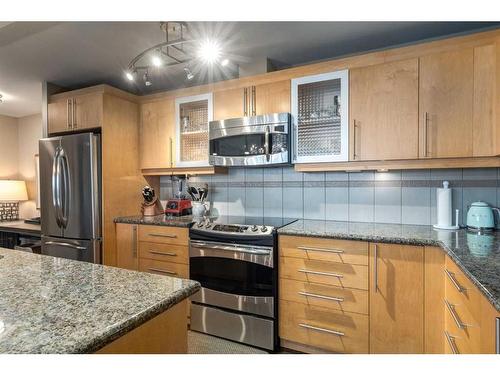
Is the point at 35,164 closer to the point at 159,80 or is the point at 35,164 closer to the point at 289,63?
the point at 159,80

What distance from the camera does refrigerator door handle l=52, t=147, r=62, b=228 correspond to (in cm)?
275

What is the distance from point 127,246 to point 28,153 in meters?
2.97

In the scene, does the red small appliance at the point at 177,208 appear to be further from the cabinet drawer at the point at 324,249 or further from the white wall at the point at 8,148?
the white wall at the point at 8,148

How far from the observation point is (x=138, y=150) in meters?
3.04

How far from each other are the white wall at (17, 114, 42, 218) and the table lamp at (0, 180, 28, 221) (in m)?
0.07

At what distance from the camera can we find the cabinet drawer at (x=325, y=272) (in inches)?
71.7

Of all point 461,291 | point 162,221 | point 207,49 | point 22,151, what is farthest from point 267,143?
point 22,151

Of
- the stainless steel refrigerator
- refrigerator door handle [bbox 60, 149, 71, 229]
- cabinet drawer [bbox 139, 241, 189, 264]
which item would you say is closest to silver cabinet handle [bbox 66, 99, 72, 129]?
the stainless steel refrigerator

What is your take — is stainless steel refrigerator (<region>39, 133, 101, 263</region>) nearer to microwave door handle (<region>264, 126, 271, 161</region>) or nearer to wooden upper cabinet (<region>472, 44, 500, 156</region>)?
microwave door handle (<region>264, 126, 271, 161</region>)

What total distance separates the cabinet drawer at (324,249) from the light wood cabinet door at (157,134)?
1.50 m

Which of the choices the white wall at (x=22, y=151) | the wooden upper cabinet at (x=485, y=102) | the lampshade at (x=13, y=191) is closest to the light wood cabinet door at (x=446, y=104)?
the wooden upper cabinet at (x=485, y=102)

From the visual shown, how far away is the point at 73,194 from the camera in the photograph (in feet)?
8.87

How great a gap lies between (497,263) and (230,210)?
2.15 metres
